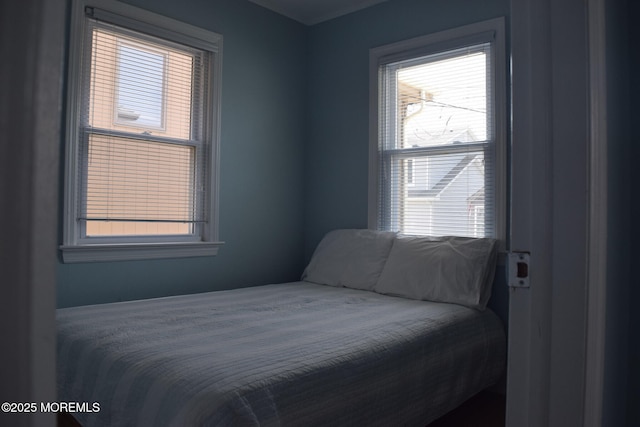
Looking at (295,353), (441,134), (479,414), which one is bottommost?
(479,414)

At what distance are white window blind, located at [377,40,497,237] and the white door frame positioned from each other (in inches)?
85.5

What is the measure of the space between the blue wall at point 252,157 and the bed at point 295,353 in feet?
1.40

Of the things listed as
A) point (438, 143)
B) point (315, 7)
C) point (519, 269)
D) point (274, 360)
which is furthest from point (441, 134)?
point (519, 269)

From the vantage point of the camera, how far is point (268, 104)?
3730 millimetres

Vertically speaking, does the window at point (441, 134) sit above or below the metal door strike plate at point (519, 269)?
above

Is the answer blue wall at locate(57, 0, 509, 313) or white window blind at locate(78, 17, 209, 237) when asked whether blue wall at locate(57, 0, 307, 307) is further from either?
white window blind at locate(78, 17, 209, 237)

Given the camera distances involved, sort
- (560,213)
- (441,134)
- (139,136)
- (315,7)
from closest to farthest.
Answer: (560,213) < (139,136) < (441,134) < (315,7)

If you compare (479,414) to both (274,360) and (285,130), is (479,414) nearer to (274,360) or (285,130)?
(274,360)

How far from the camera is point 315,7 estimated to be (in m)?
3.77

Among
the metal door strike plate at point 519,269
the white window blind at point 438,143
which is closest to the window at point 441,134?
the white window blind at point 438,143

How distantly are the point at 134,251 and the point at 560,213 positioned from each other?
2645mm

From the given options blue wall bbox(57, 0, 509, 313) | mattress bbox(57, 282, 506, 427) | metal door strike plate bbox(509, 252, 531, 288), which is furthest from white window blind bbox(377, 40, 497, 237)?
metal door strike plate bbox(509, 252, 531, 288)

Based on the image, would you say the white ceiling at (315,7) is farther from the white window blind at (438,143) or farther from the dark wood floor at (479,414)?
the dark wood floor at (479,414)

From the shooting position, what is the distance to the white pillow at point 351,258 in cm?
318
